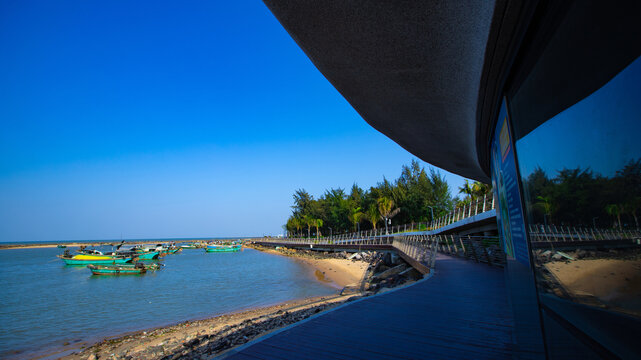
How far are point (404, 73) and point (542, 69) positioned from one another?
1.47 m

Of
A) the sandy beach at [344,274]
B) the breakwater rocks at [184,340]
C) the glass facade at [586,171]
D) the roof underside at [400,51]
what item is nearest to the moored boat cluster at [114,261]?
the sandy beach at [344,274]

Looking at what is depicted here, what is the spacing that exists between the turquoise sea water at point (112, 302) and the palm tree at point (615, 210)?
571 inches

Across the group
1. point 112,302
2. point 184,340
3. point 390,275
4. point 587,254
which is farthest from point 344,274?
point 587,254

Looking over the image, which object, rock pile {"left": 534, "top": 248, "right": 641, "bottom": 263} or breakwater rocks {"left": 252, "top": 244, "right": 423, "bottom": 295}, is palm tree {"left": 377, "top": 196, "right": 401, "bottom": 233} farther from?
rock pile {"left": 534, "top": 248, "right": 641, "bottom": 263}

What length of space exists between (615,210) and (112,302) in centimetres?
2155

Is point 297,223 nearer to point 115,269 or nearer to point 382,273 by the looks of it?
point 115,269

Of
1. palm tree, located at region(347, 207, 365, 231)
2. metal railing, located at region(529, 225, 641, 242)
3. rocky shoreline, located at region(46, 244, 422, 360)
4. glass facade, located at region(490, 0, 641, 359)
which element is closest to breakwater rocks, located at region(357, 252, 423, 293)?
rocky shoreline, located at region(46, 244, 422, 360)

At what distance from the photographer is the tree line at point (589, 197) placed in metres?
1.02

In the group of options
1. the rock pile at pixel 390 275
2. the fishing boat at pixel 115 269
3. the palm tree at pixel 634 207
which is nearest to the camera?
the palm tree at pixel 634 207

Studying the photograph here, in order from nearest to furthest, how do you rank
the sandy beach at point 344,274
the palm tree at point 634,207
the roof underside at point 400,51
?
the palm tree at point 634,207, the roof underside at point 400,51, the sandy beach at point 344,274

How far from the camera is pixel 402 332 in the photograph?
4.16 metres

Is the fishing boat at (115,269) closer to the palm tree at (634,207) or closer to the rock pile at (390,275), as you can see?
the rock pile at (390,275)

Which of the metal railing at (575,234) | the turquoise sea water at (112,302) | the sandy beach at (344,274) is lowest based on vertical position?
the turquoise sea water at (112,302)

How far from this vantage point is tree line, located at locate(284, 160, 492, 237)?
144 feet
